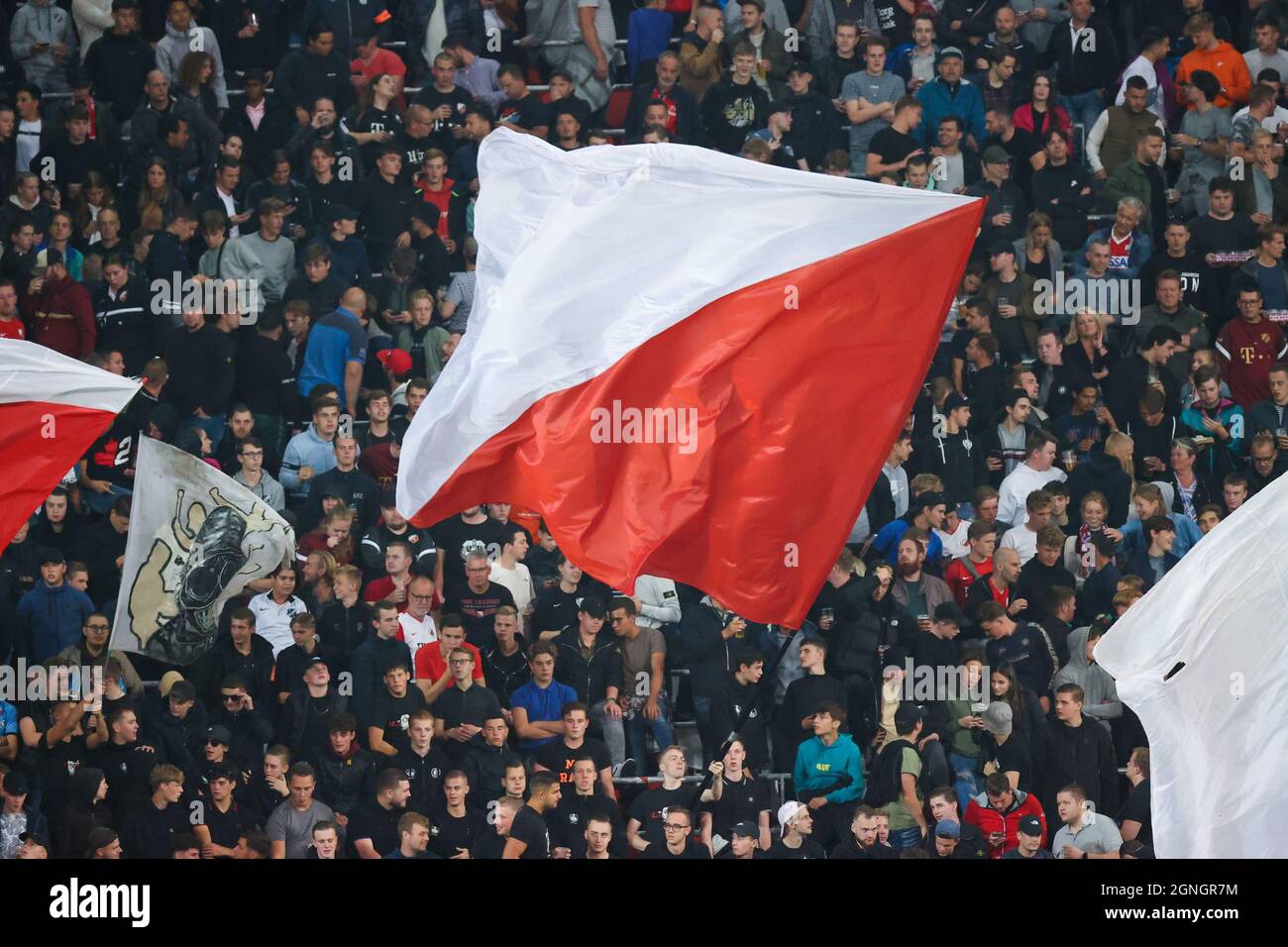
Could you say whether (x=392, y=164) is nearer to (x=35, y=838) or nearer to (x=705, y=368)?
(x=35, y=838)

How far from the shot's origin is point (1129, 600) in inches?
635

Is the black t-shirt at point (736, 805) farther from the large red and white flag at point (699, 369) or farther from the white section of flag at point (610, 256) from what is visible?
the white section of flag at point (610, 256)

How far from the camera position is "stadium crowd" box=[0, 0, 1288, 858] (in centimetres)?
→ 1516

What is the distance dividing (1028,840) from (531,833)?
2.93 metres

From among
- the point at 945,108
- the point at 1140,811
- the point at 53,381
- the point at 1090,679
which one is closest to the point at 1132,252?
the point at 945,108

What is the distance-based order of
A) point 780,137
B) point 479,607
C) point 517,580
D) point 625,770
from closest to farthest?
point 625,770 → point 479,607 → point 517,580 → point 780,137

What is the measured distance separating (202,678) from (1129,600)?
5.90m

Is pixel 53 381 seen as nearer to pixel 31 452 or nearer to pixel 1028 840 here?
pixel 31 452

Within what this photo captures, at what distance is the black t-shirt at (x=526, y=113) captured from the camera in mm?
19406

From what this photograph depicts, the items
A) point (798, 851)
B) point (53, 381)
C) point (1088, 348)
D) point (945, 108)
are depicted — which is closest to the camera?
point (53, 381)

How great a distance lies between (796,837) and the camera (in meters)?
14.7

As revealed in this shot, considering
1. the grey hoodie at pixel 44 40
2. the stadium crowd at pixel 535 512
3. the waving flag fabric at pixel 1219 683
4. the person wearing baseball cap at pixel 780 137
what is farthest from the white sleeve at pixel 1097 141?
the waving flag fabric at pixel 1219 683

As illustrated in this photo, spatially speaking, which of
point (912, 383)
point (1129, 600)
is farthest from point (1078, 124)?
point (912, 383)

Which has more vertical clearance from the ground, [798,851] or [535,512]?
[535,512]
